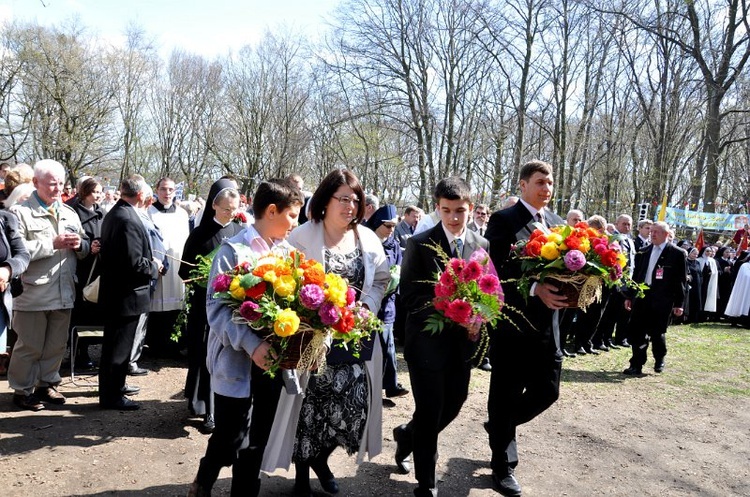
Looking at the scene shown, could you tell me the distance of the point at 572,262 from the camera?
3.82 m

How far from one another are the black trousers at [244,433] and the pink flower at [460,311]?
111 centimetres

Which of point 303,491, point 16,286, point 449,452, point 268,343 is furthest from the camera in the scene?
point 449,452

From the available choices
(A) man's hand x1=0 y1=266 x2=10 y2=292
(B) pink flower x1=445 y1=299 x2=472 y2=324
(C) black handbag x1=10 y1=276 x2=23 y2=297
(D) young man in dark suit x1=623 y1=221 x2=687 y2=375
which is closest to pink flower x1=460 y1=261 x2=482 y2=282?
(B) pink flower x1=445 y1=299 x2=472 y2=324

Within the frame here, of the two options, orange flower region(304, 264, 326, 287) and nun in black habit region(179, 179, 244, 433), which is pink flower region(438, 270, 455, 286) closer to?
orange flower region(304, 264, 326, 287)

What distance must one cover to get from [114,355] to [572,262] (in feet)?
14.4

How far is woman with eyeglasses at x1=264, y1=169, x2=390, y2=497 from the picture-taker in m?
3.70

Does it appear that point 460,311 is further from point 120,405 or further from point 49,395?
point 49,395

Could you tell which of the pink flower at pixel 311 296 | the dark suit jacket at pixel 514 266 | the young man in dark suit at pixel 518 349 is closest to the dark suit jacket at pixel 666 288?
the young man in dark suit at pixel 518 349

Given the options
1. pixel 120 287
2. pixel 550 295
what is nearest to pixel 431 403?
pixel 550 295

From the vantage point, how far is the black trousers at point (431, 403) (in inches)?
151

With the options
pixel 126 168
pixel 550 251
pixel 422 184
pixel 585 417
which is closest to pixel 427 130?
pixel 422 184

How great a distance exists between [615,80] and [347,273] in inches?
1103

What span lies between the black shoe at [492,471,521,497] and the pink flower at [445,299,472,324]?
1.69m

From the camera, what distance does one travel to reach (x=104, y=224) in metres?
5.68
